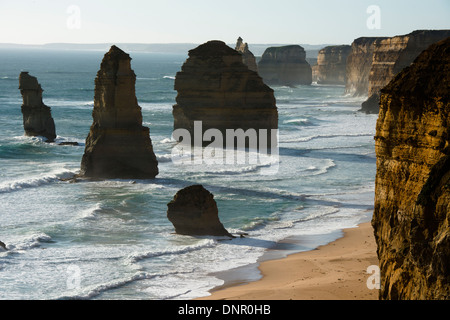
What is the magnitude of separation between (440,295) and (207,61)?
38.4 metres

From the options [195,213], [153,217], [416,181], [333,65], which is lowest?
[153,217]

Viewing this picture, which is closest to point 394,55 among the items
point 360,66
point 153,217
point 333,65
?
point 360,66

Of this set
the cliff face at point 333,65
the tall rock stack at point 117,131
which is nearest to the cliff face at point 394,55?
the tall rock stack at point 117,131

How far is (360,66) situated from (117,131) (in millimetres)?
81106

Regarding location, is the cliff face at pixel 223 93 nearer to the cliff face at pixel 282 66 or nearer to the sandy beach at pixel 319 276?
the sandy beach at pixel 319 276

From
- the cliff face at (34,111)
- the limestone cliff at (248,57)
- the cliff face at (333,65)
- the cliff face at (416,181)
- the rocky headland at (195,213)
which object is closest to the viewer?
the cliff face at (416,181)

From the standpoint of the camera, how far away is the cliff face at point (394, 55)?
77000 millimetres

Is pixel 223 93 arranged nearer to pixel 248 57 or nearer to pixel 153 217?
pixel 153 217

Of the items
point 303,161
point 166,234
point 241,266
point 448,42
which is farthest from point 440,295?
point 303,161

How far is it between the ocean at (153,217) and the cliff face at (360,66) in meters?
56.2

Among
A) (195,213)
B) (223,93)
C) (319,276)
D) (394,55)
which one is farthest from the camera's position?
(394,55)

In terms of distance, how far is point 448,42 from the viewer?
46.7 ft

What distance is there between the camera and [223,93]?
48.2m

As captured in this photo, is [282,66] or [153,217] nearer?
[153,217]
